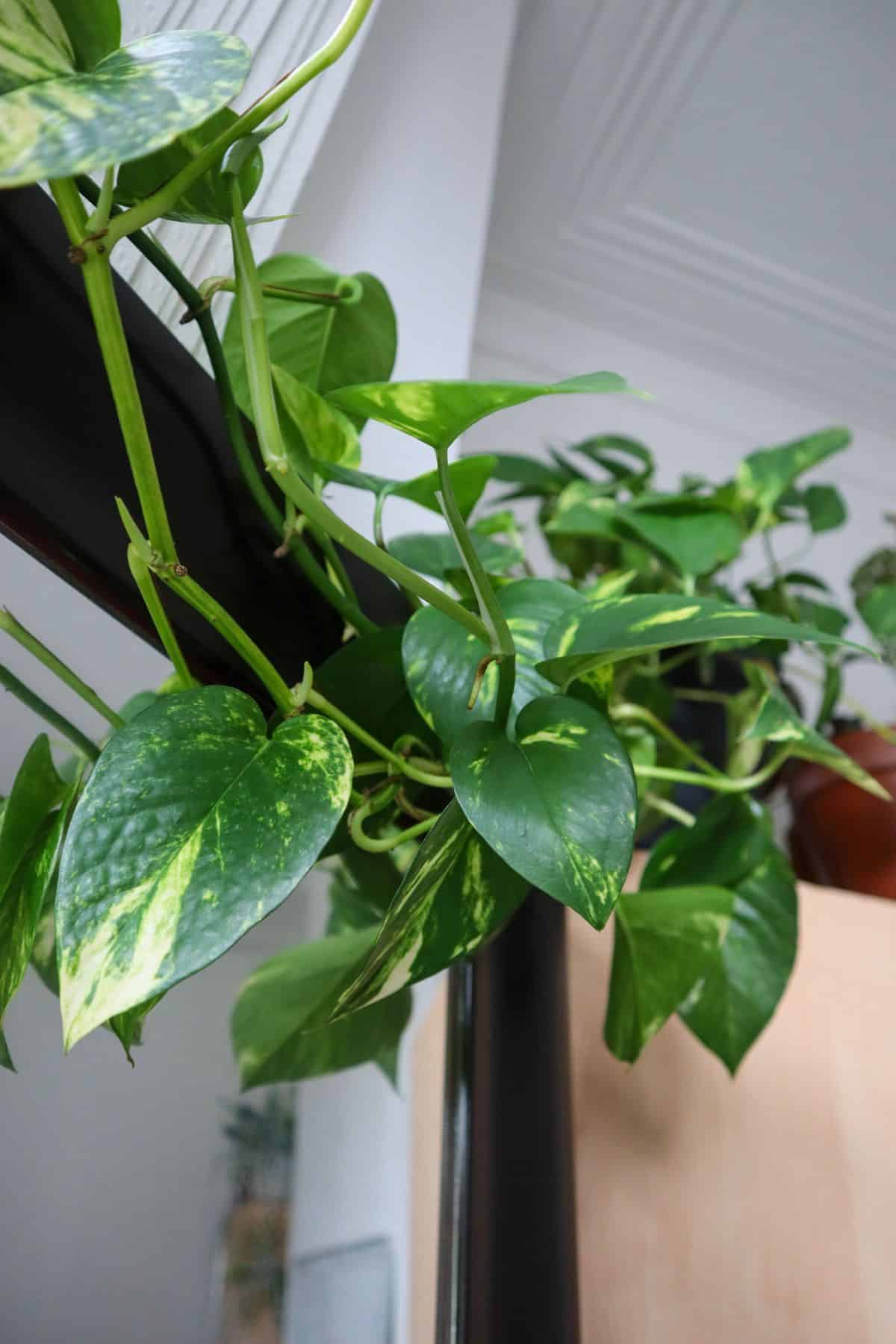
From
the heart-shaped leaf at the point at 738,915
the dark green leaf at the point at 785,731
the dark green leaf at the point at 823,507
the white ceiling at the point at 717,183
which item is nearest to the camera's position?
the dark green leaf at the point at 785,731

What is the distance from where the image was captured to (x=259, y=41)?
1.30ft

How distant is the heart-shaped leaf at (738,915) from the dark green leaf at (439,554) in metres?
0.23

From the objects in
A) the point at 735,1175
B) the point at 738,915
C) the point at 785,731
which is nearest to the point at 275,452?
the point at 785,731

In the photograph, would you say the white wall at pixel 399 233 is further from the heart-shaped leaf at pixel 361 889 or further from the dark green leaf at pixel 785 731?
the dark green leaf at pixel 785 731

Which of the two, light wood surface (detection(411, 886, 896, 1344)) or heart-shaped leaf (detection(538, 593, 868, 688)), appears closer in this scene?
heart-shaped leaf (detection(538, 593, 868, 688))

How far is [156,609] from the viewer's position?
0.81 feet

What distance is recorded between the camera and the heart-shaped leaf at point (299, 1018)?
43 cm

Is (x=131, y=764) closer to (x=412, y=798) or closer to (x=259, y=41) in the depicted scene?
(x=412, y=798)

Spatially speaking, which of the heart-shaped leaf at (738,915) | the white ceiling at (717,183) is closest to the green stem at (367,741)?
the heart-shaped leaf at (738,915)

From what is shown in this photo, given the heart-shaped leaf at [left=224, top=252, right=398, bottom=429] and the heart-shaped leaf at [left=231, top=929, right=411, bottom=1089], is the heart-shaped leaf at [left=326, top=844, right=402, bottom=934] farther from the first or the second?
the heart-shaped leaf at [left=224, top=252, right=398, bottom=429]

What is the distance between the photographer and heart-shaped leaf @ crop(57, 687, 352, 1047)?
16 centimetres

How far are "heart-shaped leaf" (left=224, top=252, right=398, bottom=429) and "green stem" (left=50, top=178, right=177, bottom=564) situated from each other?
0.58ft

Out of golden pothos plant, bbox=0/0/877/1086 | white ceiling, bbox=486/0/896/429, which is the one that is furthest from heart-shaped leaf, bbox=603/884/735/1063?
white ceiling, bbox=486/0/896/429

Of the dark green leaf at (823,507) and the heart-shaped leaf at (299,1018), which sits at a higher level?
the dark green leaf at (823,507)
